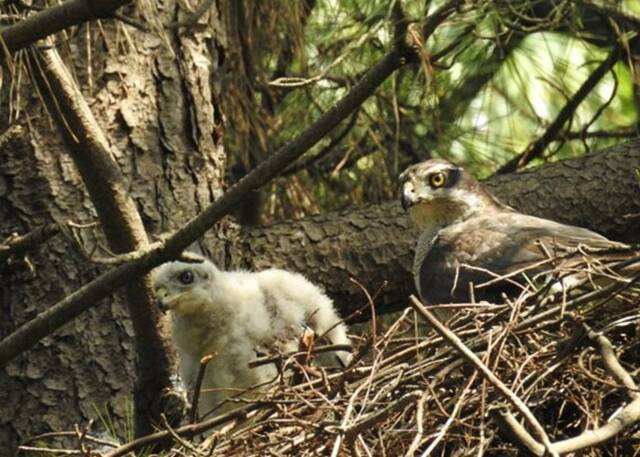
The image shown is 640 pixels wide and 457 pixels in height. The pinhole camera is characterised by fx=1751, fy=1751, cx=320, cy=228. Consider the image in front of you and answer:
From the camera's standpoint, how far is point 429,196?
7172mm

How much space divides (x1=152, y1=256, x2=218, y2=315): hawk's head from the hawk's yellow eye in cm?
118

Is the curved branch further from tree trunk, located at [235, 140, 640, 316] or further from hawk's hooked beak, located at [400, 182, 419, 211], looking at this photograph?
hawk's hooked beak, located at [400, 182, 419, 211]

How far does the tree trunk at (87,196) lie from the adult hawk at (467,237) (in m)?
0.86

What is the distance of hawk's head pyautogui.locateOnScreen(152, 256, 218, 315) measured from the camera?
6.41 m

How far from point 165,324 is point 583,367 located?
1675 mm

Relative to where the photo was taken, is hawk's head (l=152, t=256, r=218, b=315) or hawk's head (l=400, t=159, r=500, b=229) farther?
hawk's head (l=400, t=159, r=500, b=229)

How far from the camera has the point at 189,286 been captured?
6.46 m

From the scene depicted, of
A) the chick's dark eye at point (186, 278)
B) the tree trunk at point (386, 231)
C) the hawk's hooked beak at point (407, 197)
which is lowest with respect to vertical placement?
the tree trunk at point (386, 231)

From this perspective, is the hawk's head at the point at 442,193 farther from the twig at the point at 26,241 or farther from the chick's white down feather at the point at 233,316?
the twig at the point at 26,241

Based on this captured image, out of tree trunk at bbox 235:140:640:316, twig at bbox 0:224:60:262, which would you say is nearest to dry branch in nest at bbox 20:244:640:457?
twig at bbox 0:224:60:262

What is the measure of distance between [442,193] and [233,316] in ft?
4.09

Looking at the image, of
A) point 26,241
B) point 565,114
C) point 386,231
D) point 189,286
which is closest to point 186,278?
point 189,286

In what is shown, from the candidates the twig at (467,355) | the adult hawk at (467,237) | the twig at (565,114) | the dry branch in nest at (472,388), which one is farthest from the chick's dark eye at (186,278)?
the twig at (467,355)

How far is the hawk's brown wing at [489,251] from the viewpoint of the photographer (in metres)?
6.26
